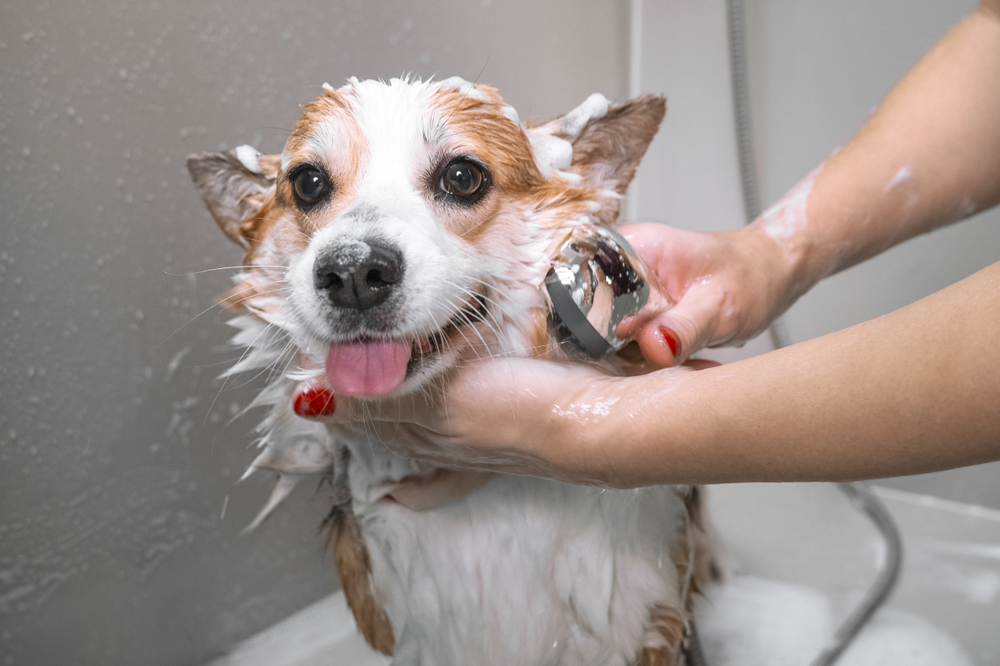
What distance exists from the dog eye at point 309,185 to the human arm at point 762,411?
0.25 metres

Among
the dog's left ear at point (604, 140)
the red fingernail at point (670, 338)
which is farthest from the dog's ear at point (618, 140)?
the red fingernail at point (670, 338)

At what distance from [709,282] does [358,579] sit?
0.62 meters

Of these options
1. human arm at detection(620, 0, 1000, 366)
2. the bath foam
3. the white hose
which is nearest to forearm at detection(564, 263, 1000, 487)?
human arm at detection(620, 0, 1000, 366)

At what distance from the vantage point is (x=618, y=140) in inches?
37.7

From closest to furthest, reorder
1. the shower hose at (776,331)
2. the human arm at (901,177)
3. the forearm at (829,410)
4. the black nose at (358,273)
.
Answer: the forearm at (829,410) → the black nose at (358,273) → the human arm at (901,177) → the shower hose at (776,331)

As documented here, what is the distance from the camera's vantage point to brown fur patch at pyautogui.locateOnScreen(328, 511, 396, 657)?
990 mm

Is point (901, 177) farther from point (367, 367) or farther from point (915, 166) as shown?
point (367, 367)

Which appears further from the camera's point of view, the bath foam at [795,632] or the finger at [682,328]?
the bath foam at [795,632]

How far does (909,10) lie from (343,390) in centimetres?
137

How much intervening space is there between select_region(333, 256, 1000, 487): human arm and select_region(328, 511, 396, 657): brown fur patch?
0.26 meters

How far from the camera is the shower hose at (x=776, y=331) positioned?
4.63 feet

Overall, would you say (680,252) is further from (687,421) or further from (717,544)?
(717,544)

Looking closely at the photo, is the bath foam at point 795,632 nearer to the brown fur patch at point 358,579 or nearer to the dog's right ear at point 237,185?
the brown fur patch at point 358,579

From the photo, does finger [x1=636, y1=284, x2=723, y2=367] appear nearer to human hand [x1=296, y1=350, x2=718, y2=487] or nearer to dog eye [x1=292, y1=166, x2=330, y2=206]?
human hand [x1=296, y1=350, x2=718, y2=487]
